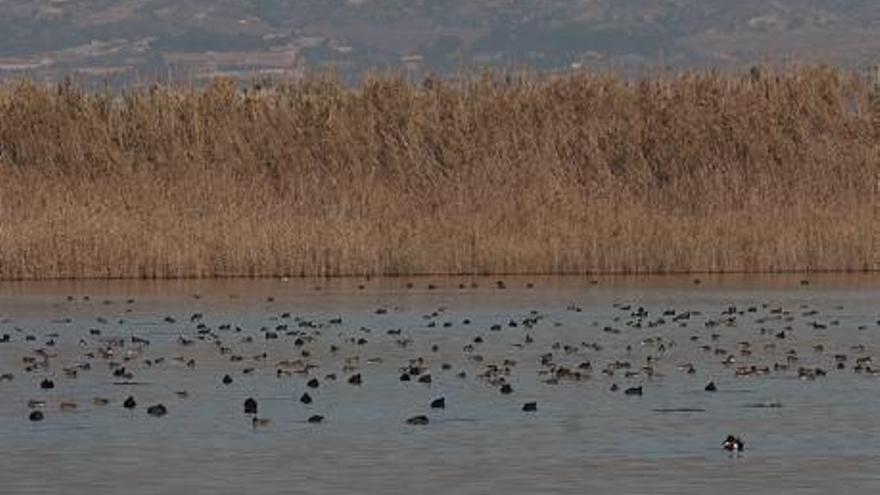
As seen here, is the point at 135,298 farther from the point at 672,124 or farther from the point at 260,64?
the point at 260,64

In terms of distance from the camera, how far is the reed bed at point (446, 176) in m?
38.9

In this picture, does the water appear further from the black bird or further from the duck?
the black bird

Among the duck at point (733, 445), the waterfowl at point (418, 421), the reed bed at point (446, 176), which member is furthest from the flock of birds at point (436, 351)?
the reed bed at point (446, 176)

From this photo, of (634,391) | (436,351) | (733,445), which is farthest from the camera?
(436,351)

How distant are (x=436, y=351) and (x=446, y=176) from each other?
1520 centimetres

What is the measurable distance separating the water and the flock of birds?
0.06 metres

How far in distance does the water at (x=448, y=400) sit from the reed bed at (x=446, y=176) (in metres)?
3.62

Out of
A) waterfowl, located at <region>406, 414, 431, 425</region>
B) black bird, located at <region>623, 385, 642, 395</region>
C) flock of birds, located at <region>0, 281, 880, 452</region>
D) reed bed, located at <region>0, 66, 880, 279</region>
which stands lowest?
waterfowl, located at <region>406, 414, 431, 425</region>

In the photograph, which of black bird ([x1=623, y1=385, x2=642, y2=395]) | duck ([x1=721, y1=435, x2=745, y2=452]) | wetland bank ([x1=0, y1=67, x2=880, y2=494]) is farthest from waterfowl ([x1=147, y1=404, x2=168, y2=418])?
duck ([x1=721, y1=435, x2=745, y2=452])

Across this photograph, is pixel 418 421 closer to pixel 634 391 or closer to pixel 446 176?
pixel 634 391

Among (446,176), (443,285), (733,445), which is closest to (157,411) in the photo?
(733,445)

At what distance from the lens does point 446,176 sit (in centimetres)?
4200

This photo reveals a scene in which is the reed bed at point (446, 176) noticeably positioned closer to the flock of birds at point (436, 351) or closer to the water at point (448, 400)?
the water at point (448, 400)

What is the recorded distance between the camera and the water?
17656 millimetres
